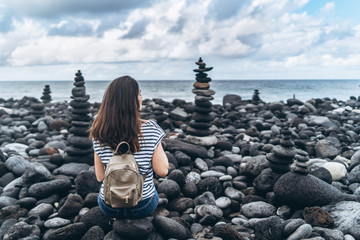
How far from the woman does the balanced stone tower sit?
17.0ft

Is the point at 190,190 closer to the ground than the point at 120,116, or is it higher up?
closer to the ground

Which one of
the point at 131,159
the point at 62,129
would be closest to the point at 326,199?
the point at 131,159

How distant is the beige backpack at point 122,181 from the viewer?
356 centimetres

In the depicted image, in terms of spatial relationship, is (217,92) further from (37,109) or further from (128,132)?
(128,132)

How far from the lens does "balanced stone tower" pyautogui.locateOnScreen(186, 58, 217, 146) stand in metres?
9.30

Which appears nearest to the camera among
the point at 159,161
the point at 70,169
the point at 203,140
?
the point at 159,161

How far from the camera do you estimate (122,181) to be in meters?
3.58

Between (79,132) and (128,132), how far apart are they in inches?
206

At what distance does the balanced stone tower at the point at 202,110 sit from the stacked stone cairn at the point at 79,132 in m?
3.03

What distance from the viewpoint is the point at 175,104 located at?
1953 cm

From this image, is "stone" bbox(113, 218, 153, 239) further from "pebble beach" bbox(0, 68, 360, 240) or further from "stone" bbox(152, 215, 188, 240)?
"stone" bbox(152, 215, 188, 240)

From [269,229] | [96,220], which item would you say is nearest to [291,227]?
[269,229]

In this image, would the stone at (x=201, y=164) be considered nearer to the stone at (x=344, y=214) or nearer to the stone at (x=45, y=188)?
the stone at (x=344, y=214)

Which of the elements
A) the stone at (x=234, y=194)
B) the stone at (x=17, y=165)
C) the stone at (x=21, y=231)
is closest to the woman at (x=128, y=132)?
the stone at (x=21, y=231)
